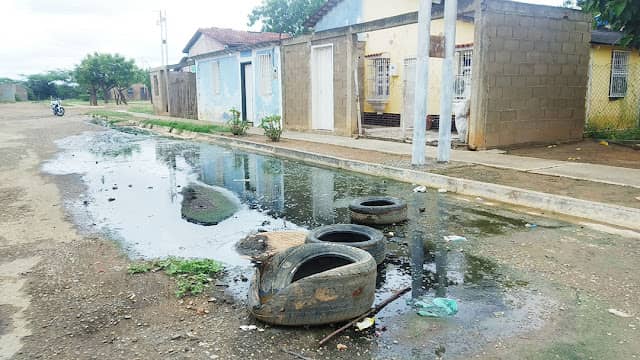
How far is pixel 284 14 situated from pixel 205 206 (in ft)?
101

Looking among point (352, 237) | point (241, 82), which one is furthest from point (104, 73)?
point (352, 237)

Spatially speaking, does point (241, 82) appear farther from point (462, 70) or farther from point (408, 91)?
point (462, 70)

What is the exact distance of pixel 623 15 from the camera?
1092cm

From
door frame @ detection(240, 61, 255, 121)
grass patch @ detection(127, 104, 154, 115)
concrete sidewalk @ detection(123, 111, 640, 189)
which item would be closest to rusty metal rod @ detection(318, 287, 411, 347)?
concrete sidewalk @ detection(123, 111, 640, 189)

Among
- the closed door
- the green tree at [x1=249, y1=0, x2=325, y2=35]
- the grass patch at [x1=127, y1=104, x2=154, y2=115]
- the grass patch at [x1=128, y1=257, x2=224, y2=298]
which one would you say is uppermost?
the green tree at [x1=249, y1=0, x2=325, y2=35]

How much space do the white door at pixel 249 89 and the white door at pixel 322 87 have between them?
486cm

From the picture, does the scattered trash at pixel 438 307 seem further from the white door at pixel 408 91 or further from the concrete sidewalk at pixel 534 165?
the white door at pixel 408 91

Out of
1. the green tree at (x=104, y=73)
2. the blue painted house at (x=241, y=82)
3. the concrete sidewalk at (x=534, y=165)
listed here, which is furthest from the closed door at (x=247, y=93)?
the green tree at (x=104, y=73)

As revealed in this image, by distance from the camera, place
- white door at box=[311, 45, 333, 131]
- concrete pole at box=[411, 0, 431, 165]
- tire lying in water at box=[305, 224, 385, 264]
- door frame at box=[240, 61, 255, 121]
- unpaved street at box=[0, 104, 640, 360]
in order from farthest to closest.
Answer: door frame at box=[240, 61, 255, 121], white door at box=[311, 45, 333, 131], concrete pole at box=[411, 0, 431, 165], tire lying in water at box=[305, 224, 385, 264], unpaved street at box=[0, 104, 640, 360]

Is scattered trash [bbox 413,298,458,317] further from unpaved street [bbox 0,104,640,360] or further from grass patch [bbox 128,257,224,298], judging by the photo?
grass patch [bbox 128,257,224,298]

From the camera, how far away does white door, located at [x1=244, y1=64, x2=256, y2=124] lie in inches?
877

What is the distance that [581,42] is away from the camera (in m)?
14.1

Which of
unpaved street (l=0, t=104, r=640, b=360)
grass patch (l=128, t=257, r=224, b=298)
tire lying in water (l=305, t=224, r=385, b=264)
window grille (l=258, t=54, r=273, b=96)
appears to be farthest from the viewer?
window grille (l=258, t=54, r=273, b=96)

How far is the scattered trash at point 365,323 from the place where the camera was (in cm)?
373
